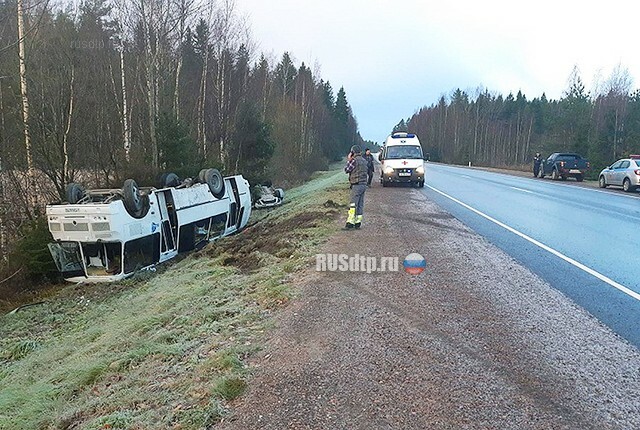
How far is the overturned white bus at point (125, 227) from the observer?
9867 millimetres

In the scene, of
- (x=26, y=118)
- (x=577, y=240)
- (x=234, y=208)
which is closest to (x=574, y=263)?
(x=577, y=240)

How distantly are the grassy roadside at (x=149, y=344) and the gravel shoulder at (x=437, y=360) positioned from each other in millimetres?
344

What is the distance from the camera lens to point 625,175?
853 inches

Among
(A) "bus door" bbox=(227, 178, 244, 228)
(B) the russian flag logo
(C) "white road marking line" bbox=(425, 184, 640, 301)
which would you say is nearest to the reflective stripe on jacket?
(B) the russian flag logo

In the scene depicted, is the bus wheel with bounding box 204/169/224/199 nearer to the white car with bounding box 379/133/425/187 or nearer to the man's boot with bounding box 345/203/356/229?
the man's boot with bounding box 345/203/356/229

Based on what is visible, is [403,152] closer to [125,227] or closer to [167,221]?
[167,221]

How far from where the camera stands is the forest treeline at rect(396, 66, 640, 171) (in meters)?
36.8

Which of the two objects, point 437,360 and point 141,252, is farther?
point 141,252

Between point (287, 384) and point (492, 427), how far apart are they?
1.53 m

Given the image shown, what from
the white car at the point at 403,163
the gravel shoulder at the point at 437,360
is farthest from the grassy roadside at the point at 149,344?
the white car at the point at 403,163

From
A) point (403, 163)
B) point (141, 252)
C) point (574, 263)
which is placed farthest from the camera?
point (403, 163)

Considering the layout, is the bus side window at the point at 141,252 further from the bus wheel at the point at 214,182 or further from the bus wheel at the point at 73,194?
the bus wheel at the point at 214,182

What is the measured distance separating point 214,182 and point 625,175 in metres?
19.2

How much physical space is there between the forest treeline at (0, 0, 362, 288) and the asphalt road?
9.58 metres
